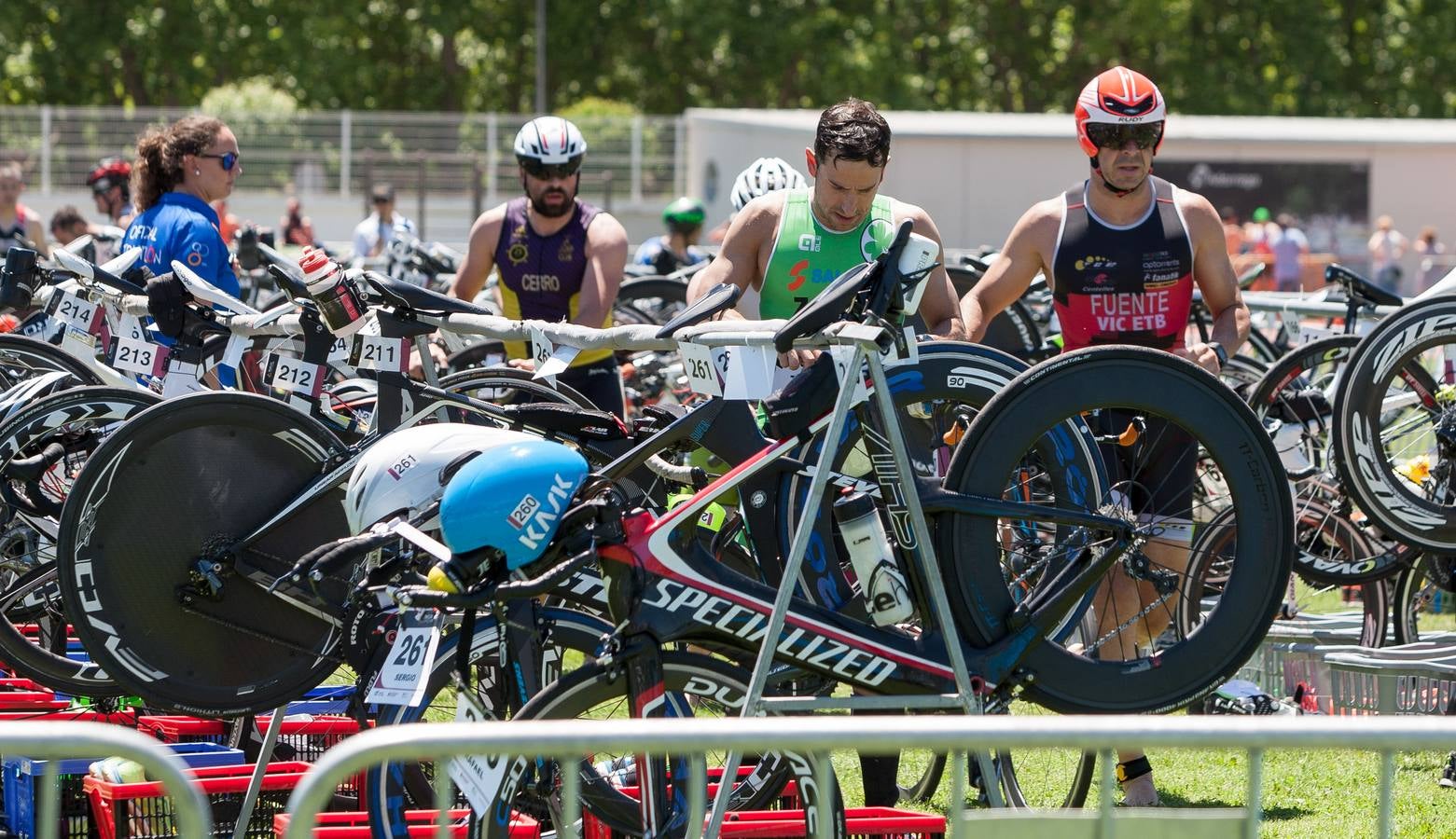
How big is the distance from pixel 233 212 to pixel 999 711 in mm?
31527

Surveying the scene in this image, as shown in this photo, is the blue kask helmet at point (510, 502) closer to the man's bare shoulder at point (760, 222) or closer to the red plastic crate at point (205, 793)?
the red plastic crate at point (205, 793)

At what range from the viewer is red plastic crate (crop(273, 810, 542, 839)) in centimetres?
376

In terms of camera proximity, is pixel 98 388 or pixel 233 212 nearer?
pixel 98 388

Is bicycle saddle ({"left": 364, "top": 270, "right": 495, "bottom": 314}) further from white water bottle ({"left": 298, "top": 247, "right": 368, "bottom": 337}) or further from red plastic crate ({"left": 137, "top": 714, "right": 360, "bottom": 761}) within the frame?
red plastic crate ({"left": 137, "top": 714, "right": 360, "bottom": 761})

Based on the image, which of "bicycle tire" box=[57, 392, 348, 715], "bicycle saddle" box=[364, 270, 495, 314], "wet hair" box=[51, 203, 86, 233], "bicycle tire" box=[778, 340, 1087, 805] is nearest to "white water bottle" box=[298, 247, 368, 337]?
"bicycle saddle" box=[364, 270, 495, 314]

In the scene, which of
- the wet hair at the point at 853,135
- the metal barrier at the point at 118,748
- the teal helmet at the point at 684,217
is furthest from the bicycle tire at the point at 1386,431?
the teal helmet at the point at 684,217

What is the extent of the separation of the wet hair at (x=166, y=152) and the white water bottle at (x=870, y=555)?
385 cm

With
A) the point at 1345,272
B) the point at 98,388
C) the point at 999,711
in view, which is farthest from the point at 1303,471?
the point at 98,388

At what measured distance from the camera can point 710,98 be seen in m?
46.6

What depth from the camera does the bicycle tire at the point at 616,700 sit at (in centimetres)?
361

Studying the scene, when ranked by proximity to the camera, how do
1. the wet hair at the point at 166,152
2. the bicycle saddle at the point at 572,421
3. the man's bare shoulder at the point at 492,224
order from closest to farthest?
the bicycle saddle at the point at 572,421
the wet hair at the point at 166,152
the man's bare shoulder at the point at 492,224

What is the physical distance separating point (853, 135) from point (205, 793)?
2434 millimetres

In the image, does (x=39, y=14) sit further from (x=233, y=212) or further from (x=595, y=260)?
(x=595, y=260)

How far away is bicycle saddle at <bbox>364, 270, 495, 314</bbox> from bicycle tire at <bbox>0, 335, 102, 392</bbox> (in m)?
2.14
